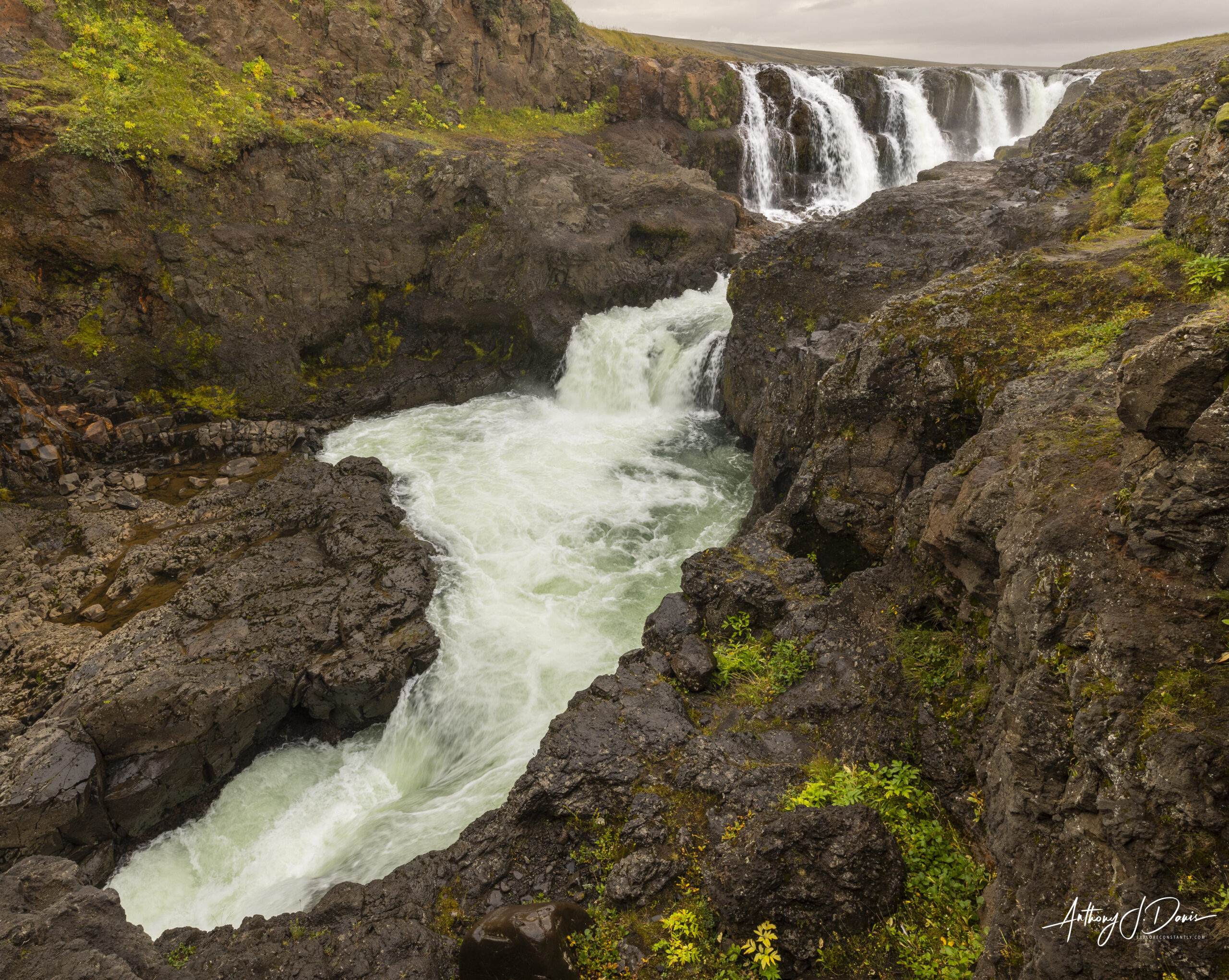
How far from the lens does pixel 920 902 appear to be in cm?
482

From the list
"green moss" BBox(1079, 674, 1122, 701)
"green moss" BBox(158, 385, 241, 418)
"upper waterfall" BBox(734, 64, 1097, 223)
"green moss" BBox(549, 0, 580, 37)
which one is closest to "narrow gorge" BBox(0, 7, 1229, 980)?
"green moss" BBox(1079, 674, 1122, 701)

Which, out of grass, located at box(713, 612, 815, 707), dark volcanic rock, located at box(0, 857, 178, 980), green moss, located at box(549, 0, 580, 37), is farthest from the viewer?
green moss, located at box(549, 0, 580, 37)

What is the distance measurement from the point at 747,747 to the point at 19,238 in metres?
21.5

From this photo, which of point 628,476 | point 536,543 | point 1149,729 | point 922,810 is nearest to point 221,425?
point 536,543

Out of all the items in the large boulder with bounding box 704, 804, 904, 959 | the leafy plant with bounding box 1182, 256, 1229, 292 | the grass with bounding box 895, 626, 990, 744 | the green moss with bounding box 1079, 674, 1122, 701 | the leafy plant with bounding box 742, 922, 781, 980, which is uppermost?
the leafy plant with bounding box 1182, 256, 1229, 292

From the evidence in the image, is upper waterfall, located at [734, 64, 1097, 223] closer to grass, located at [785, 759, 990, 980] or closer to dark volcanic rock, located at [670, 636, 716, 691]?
dark volcanic rock, located at [670, 636, 716, 691]

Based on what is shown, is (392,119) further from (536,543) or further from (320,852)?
(320,852)

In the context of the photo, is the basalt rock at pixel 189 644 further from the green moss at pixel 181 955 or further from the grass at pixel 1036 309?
the grass at pixel 1036 309

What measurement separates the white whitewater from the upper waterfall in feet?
43.0

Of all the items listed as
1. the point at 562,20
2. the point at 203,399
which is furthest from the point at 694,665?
the point at 562,20

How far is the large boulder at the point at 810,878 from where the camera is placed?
4.86 metres

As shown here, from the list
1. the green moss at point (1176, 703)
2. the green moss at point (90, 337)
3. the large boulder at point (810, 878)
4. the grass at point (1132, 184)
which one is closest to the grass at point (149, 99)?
the green moss at point (90, 337)
